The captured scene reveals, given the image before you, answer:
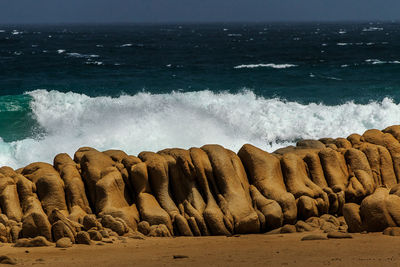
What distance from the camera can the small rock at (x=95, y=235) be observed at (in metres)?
9.84

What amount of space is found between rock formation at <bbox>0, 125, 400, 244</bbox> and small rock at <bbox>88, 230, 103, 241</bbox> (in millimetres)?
19

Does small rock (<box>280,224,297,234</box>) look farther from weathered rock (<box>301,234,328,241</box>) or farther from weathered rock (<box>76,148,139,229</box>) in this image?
weathered rock (<box>76,148,139,229</box>)

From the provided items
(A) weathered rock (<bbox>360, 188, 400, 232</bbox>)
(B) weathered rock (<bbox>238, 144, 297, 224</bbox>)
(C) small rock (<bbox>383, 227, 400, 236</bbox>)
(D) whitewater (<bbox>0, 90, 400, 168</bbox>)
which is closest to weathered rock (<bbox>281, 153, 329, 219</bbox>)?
(B) weathered rock (<bbox>238, 144, 297, 224</bbox>)

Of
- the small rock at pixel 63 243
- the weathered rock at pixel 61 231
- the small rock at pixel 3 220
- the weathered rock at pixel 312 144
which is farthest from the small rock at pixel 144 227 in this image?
the weathered rock at pixel 312 144

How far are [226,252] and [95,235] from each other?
85.3 inches

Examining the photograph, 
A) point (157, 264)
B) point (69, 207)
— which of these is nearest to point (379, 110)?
point (69, 207)

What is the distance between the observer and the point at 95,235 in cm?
985

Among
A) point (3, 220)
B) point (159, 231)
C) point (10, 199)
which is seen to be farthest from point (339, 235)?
point (10, 199)

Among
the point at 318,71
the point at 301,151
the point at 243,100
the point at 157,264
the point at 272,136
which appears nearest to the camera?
the point at 157,264

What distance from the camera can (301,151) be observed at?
12711 millimetres

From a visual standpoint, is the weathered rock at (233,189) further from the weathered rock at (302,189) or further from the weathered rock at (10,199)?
the weathered rock at (10,199)

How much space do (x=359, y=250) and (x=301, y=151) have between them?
164 inches

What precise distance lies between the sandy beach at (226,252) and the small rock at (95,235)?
0.26m

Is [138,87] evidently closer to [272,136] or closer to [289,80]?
[289,80]
